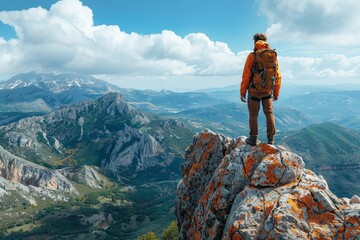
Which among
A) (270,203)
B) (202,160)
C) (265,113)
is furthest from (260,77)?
(202,160)

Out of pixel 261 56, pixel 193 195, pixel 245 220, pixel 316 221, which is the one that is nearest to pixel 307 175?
pixel 316 221

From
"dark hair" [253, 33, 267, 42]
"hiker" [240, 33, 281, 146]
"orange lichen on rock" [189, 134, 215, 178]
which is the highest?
"dark hair" [253, 33, 267, 42]

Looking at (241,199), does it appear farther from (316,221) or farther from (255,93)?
(255,93)

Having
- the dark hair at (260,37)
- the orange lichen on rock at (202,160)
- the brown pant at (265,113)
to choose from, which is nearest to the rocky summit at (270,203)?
the brown pant at (265,113)

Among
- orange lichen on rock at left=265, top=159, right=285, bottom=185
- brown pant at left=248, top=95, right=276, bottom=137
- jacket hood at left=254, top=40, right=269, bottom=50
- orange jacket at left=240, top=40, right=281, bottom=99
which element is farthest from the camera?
brown pant at left=248, top=95, right=276, bottom=137

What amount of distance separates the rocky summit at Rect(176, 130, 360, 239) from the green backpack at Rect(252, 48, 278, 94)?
14.9ft

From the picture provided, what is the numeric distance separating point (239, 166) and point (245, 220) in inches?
208

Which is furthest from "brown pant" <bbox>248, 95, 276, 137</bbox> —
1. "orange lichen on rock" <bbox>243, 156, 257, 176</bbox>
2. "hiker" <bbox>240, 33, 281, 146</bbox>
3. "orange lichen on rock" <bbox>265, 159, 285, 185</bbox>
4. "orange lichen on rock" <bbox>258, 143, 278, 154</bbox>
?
"orange lichen on rock" <bbox>265, 159, 285, 185</bbox>

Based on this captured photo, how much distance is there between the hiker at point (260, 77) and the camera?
23.0m

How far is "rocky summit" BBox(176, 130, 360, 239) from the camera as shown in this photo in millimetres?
17875

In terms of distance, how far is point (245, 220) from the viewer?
19078 mm

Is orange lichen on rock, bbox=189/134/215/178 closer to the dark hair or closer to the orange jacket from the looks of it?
the orange jacket

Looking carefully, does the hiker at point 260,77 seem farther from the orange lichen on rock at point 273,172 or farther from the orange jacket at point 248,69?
the orange lichen on rock at point 273,172

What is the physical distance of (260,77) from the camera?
2333 centimetres
